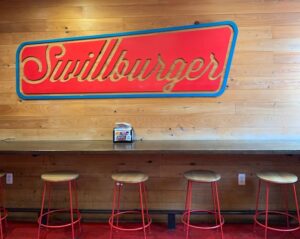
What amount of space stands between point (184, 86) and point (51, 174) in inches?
61.6

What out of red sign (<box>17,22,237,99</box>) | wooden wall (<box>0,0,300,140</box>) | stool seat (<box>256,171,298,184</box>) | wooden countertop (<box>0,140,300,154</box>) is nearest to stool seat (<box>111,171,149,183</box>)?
wooden countertop (<box>0,140,300,154</box>)

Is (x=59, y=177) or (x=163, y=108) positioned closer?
(x=59, y=177)

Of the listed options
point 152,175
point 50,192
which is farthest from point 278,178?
point 50,192

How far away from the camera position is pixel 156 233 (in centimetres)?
295

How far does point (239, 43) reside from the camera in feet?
9.95

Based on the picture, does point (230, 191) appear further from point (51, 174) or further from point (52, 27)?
point (52, 27)

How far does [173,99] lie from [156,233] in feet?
4.45

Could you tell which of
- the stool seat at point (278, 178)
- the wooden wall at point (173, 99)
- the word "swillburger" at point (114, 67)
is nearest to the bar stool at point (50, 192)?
the wooden wall at point (173, 99)

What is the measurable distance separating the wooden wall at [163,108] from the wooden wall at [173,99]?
0.01 m

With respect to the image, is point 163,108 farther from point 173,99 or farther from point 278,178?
point 278,178

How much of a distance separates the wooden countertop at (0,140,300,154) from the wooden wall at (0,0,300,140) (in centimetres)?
16

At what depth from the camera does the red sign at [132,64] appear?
3039 millimetres

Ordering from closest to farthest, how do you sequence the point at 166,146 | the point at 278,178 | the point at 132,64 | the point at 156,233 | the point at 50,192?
A: the point at 278,178, the point at 166,146, the point at 156,233, the point at 132,64, the point at 50,192

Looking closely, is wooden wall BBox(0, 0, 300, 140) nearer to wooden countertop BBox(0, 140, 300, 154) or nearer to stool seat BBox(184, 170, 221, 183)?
wooden countertop BBox(0, 140, 300, 154)
